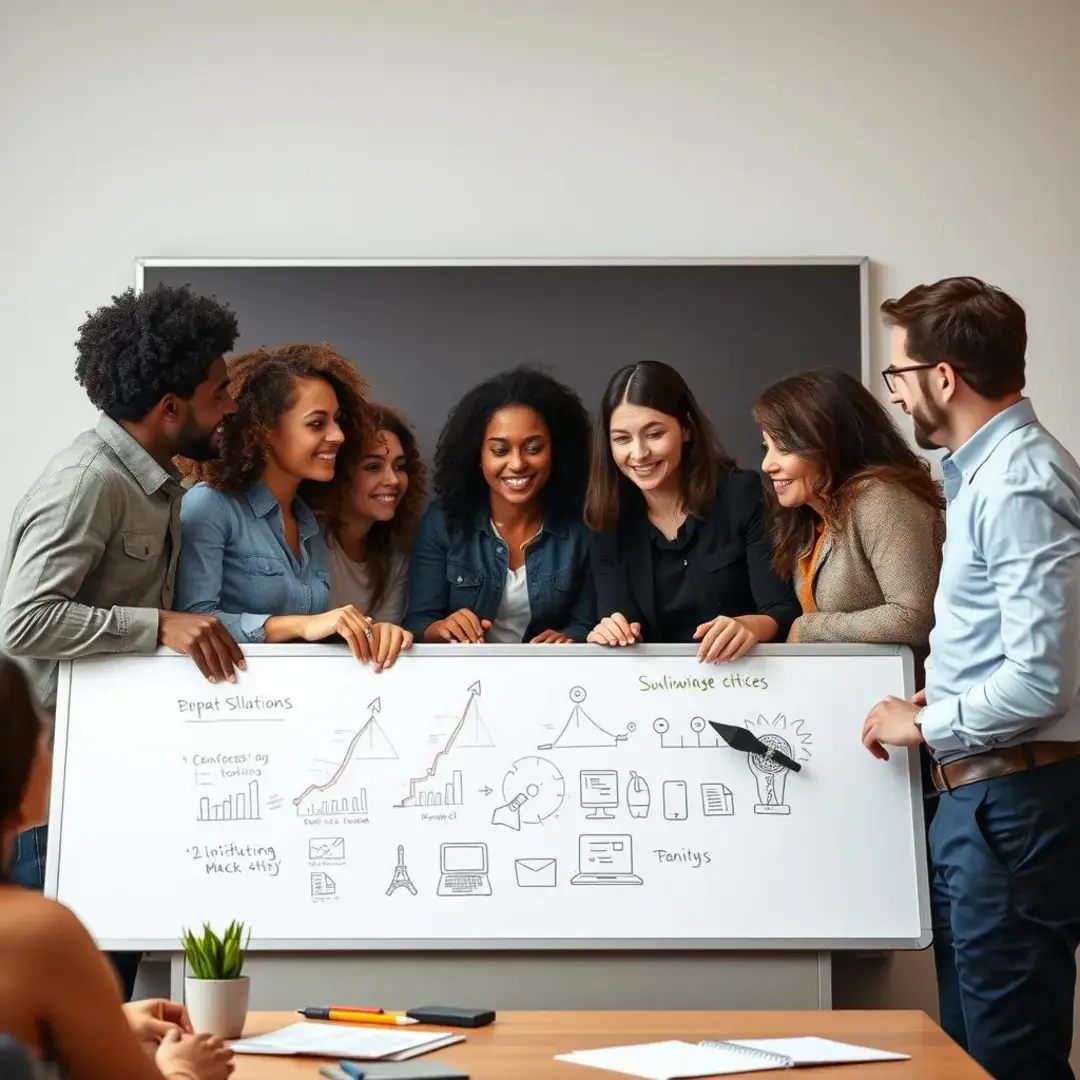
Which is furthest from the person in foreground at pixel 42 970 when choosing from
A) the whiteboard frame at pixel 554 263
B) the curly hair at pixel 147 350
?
the whiteboard frame at pixel 554 263

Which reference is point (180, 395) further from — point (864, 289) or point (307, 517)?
point (864, 289)

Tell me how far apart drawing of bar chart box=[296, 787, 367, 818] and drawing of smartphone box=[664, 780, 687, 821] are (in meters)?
0.63

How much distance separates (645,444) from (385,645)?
31.1 inches

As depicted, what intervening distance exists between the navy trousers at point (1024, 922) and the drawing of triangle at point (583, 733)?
0.77m

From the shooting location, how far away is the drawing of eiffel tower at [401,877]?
8.71 feet

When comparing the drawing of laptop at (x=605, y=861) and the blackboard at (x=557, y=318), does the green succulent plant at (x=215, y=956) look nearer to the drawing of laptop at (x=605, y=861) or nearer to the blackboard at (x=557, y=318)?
the drawing of laptop at (x=605, y=861)

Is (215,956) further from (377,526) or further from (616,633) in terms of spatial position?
(377,526)

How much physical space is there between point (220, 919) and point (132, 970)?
1.04 ft

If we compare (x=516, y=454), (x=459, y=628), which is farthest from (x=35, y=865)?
(x=516, y=454)

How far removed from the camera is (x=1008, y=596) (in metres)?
2.16

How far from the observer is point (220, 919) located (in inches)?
104

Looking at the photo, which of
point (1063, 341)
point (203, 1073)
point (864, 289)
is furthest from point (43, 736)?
point (1063, 341)

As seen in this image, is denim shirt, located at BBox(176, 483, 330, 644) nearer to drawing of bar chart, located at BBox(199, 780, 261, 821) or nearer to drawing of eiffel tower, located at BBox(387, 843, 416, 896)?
drawing of bar chart, located at BBox(199, 780, 261, 821)

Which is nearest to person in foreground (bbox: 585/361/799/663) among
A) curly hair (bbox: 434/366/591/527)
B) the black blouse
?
the black blouse
